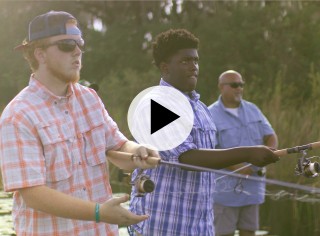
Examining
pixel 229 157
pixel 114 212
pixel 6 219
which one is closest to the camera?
pixel 114 212

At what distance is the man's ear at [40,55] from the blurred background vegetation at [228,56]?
4.61 m

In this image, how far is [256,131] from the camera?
570 centimetres

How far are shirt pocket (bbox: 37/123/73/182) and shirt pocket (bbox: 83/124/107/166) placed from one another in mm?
106

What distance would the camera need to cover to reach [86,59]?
21.5 meters

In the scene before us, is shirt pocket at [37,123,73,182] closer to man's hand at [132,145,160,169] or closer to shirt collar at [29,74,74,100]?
shirt collar at [29,74,74,100]

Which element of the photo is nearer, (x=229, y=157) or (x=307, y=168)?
(x=229, y=157)

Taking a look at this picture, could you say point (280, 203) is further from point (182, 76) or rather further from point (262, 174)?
point (182, 76)

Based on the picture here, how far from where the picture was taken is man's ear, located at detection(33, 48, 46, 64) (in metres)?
2.65

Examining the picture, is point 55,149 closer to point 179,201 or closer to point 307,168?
point 179,201

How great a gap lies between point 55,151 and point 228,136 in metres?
3.05

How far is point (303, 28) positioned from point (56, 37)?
1364 centimetres

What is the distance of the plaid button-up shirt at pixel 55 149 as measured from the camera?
8.15ft
